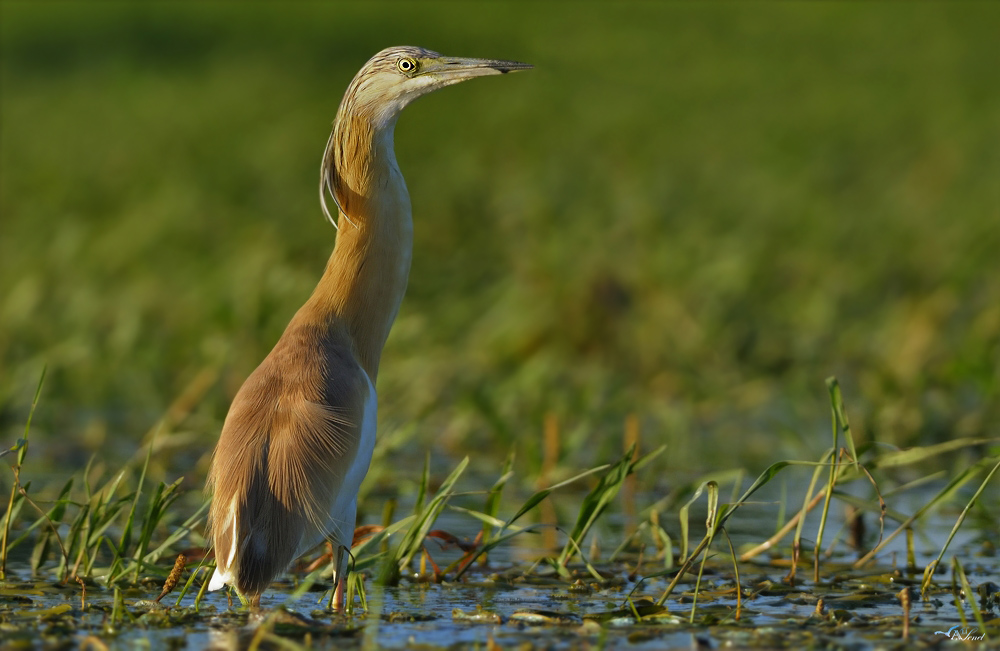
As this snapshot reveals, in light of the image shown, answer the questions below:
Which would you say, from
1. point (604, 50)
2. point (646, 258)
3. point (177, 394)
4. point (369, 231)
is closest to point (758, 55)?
point (604, 50)

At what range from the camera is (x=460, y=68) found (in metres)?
4.19

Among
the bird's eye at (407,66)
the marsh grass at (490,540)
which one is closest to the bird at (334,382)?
the bird's eye at (407,66)

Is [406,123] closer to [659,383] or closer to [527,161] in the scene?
[527,161]

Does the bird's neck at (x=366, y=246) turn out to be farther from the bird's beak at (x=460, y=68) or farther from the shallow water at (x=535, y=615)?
the shallow water at (x=535, y=615)

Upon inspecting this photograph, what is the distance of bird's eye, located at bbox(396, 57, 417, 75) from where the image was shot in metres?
4.22

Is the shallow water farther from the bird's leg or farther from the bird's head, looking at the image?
the bird's head

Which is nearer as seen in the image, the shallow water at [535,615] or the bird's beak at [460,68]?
the shallow water at [535,615]

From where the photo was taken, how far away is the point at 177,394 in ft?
22.1

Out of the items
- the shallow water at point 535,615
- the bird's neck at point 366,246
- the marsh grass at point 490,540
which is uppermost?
the bird's neck at point 366,246

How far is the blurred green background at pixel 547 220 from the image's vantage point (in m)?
6.46

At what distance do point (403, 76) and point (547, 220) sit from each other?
17.4 feet

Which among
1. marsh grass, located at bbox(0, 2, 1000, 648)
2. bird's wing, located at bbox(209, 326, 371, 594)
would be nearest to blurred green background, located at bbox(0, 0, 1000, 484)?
marsh grass, located at bbox(0, 2, 1000, 648)

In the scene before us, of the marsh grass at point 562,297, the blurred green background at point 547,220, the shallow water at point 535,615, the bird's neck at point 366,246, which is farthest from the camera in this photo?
the blurred green background at point 547,220

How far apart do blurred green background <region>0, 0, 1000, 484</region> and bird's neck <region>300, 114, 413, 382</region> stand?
1.85ft
